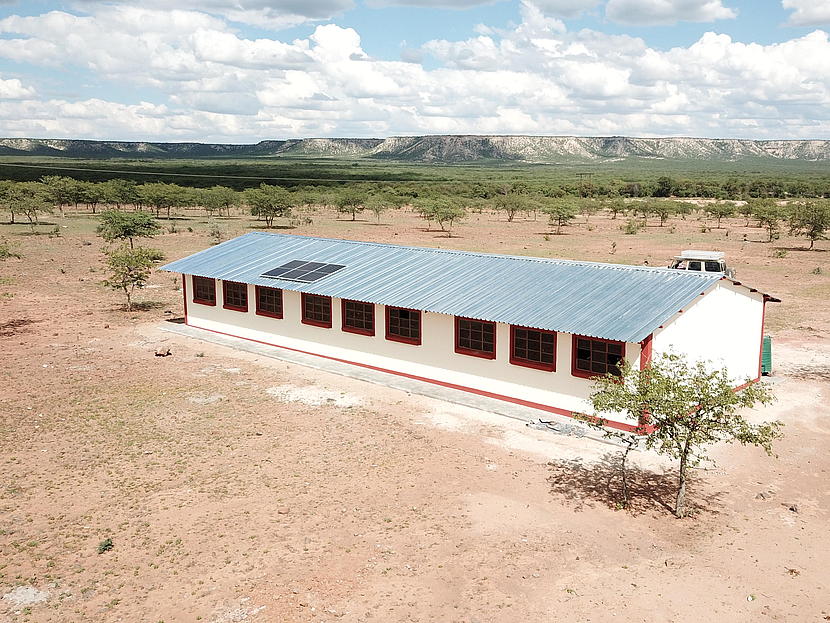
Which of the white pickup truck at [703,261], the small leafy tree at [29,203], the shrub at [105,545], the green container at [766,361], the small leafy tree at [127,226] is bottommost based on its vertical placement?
the shrub at [105,545]

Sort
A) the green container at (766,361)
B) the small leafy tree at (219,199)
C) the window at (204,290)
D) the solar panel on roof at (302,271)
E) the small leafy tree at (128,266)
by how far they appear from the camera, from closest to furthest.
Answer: the green container at (766,361) → the solar panel on roof at (302,271) → the window at (204,290) → the small leafy tree at (128,266) → the small leafy tree at (219,199)

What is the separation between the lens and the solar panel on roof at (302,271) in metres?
23.4

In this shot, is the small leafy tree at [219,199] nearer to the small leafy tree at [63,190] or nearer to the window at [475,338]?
the small leafy tree at [63,190]

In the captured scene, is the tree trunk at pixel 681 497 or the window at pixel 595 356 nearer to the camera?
the tree trunk at pixel 681 497

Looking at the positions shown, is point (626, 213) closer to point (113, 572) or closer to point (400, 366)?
point (400, 366)

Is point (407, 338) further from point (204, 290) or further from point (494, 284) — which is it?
point (204, 290)

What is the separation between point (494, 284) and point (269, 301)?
813 cm

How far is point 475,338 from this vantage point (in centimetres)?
1916

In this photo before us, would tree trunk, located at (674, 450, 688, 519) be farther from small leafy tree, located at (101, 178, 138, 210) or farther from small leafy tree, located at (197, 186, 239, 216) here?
small leafy tree, located at (101, 178, 138, 210)

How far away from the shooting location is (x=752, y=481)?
1408 centimetres

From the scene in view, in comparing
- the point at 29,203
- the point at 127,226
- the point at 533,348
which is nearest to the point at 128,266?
the point at 127,226

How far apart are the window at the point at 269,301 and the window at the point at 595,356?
10.8 metres

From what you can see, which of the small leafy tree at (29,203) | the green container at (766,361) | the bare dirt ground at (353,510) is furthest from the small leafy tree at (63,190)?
the green container at (766,361)

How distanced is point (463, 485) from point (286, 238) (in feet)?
57.4
